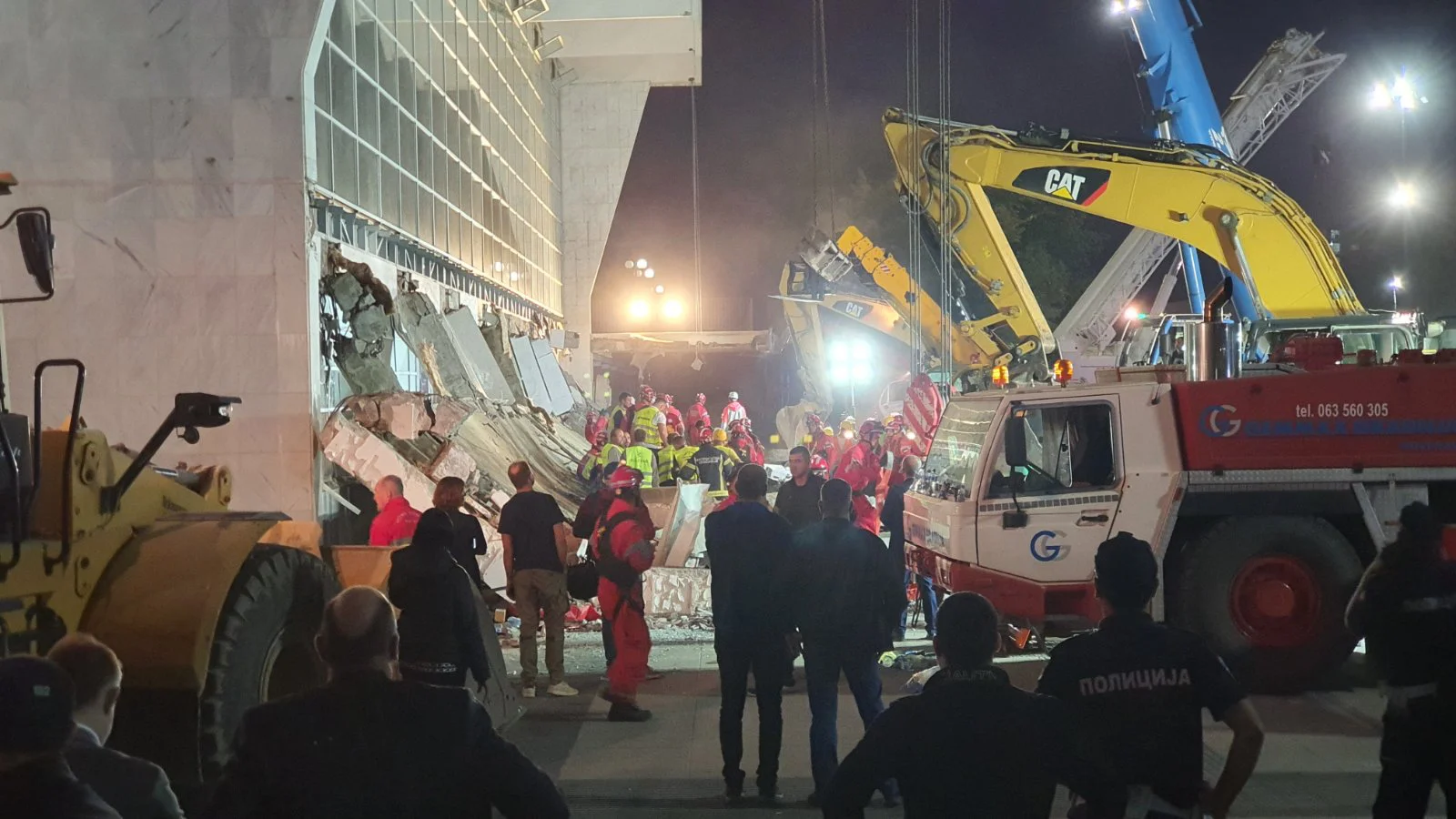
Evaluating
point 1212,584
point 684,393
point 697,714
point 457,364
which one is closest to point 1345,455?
point 1212,584

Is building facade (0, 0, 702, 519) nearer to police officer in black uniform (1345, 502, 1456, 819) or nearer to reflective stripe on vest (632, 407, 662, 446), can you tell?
reflective stripe on vest (632, 407, 662, 446)

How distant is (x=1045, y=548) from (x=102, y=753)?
6.51 m

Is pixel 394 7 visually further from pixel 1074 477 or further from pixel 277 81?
pixel 1074 477

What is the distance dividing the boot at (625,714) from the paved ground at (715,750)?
80 millimetres

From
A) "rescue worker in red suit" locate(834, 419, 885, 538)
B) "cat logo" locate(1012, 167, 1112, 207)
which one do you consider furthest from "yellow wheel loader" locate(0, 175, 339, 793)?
"cat logo" locate(1012, 167, 1112, 207)

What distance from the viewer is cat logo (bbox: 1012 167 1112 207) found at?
14.5 metres

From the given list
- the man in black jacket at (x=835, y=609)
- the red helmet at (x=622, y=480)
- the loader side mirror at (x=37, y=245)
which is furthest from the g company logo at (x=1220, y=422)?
the loader side mirror at (x=37, y=245)

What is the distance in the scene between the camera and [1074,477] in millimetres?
8328

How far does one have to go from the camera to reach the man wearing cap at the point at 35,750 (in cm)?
217

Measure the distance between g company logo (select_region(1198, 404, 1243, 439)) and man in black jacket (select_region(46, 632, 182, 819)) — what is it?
708 centimetres

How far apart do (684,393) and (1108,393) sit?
34231 mm

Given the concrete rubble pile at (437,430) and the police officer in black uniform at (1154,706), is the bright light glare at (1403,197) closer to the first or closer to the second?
the concrete rubble pile at (437,430)

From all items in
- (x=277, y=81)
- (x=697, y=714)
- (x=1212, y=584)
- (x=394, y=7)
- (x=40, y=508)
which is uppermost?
(x=394, y=7)

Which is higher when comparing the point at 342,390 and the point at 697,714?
the point at 342,390
